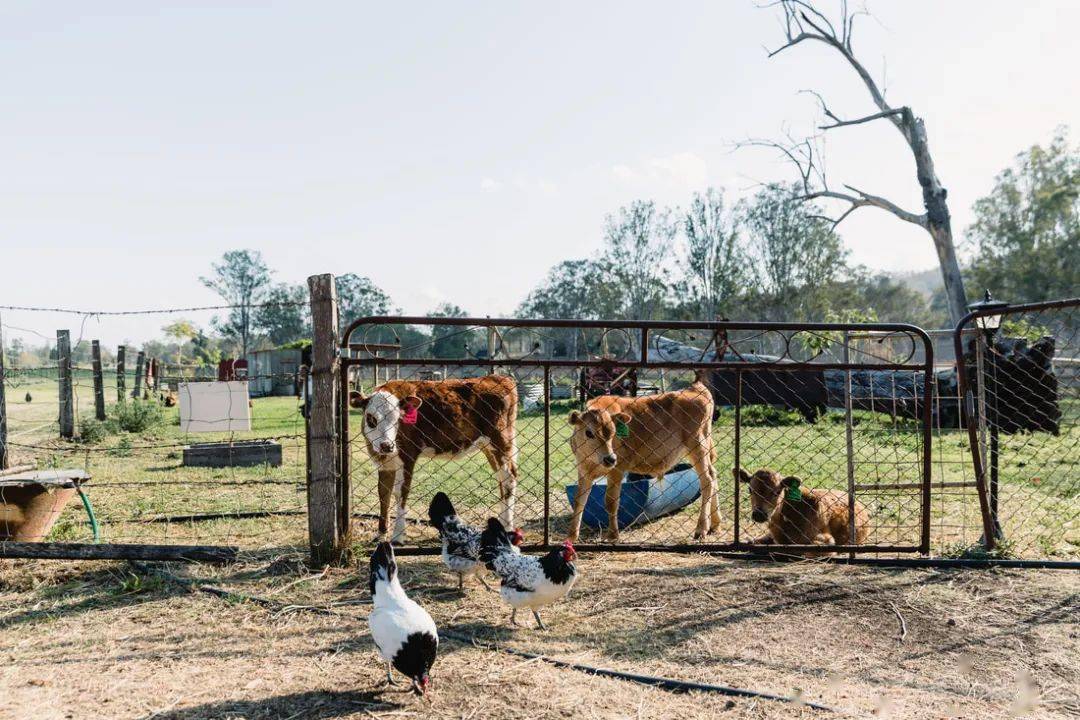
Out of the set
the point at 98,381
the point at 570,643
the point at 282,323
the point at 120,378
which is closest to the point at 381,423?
the point at 570,643

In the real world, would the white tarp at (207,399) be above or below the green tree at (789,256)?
below

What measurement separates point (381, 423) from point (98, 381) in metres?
13.9

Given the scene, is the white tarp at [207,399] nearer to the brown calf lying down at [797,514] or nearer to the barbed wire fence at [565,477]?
the barbed wire fence at [565,477]

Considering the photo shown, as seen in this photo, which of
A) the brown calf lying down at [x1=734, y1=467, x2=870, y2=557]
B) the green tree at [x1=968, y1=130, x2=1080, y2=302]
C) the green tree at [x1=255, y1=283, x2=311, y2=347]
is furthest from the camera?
the green tree at [x1=255, y1=283, x2=311, y2=347]

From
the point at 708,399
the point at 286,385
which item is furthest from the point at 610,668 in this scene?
the point at 286,385

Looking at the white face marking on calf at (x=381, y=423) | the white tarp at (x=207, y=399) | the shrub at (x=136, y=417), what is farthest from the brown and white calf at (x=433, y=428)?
the shrub at (x=136, y=417)

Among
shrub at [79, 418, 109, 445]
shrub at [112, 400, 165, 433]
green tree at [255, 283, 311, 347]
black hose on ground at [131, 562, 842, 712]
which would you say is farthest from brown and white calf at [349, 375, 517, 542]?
green tree at [255, 283, 311, 347]

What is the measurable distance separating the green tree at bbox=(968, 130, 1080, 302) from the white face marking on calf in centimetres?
4329

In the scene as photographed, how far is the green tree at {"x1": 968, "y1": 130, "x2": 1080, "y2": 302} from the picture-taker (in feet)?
128

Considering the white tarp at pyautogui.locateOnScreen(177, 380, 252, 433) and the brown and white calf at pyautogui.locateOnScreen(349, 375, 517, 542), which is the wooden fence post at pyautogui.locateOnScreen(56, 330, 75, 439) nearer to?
the white tarp at pyautogui.locateOnScreen(177, 380, 252, 433)

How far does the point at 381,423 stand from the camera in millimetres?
6043

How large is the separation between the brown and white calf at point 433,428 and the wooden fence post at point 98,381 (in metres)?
12.6

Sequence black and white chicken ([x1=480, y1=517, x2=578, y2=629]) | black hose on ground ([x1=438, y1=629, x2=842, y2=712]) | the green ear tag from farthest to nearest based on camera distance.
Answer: the green ear tag → black and white chicken ([x1=480, y1=517, x2=578, y2=629]) → black hose on ground ([x1=438, y1=629, x2=842, y2=712])

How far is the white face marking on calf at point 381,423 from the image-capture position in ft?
19.7
